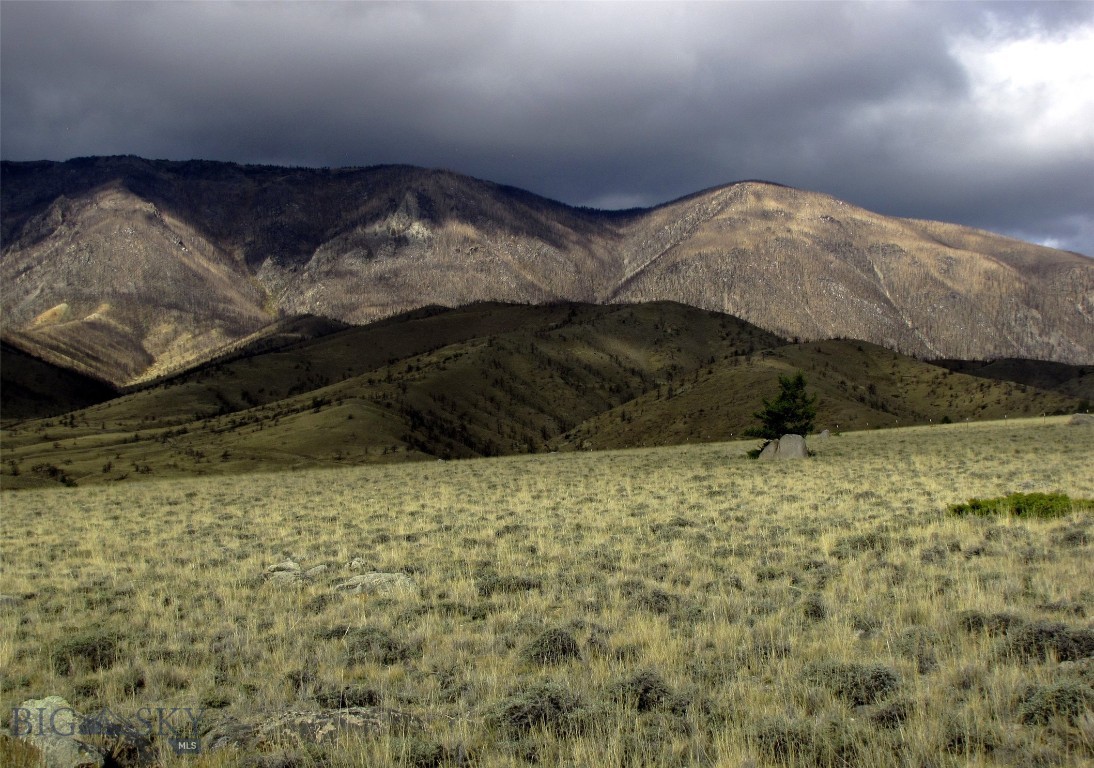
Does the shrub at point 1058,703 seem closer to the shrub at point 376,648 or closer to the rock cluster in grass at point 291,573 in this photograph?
the shrub at point 376,648

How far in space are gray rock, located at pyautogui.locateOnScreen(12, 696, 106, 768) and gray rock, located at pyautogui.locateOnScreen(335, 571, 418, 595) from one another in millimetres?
5290

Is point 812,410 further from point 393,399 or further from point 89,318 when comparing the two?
point 89,318

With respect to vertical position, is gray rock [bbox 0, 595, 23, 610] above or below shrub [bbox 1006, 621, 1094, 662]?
below

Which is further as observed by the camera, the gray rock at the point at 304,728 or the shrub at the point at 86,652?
the shrub at the point at 86,652

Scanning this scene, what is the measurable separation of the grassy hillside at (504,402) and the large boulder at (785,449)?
25.9 m

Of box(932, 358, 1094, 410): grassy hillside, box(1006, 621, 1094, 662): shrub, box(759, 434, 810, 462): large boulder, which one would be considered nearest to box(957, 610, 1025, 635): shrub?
box(1006, 621, 1094, 662): shrub

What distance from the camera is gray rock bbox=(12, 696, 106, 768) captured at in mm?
5777

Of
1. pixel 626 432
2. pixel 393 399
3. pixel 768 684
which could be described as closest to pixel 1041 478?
pixel 768 684

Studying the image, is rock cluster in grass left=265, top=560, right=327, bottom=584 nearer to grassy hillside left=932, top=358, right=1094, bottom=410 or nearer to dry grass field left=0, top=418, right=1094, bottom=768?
dry grass field left=0, top=418, right=1094, bottom=768

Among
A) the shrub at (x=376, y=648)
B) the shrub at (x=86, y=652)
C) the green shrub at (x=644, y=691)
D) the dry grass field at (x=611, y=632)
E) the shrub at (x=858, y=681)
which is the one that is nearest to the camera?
the dry grass field at (x=611, y=632)

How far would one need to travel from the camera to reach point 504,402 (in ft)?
281

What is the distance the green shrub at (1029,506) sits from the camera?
15.0 meters

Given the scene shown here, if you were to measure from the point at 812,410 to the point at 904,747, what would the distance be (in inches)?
1528

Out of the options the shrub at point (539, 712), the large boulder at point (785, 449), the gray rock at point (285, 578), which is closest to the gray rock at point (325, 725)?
the shrub at point (539, 712)
